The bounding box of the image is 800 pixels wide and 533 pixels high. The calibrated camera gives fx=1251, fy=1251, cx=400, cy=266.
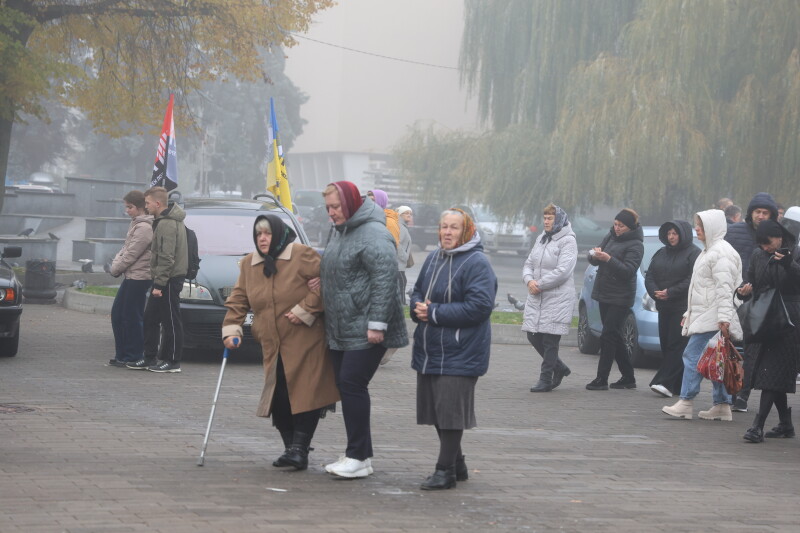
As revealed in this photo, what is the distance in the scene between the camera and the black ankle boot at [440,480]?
23.0 ft

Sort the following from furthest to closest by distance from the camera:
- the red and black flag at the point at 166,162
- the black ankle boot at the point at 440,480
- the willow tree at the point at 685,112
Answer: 1. the willow tree at the point at 685,112
2. the red and black flag at the point at 166,162
3. the black ankle boot at the point at 440,480

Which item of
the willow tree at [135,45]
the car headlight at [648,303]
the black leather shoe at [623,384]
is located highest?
the willow tree at [135,45]

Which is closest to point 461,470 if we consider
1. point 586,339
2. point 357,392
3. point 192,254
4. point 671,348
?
point 357,392

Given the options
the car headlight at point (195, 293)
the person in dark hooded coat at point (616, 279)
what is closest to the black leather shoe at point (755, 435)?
the person in dark hooded coat at point (616, 279)

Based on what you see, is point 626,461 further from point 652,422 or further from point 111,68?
point 111,68

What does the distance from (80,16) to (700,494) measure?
17.5 meters

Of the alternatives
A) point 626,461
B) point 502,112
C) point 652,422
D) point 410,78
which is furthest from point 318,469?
point 410,78

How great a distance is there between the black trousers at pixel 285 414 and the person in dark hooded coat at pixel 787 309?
374 cm

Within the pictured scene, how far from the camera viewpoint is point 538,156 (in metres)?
35.4

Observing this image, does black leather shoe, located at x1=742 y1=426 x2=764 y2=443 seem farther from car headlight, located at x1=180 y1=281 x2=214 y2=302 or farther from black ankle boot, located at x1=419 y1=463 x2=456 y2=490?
car headlight, located at x1=180 y1=281 x2=214 y2=302

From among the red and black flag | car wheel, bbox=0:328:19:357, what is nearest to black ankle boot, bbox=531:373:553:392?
car wheel, bbox=0:328:19:357

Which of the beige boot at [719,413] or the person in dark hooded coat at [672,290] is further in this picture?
the person in dark hooded coat at [672,290]

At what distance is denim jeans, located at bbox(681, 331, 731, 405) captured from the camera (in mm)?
10500

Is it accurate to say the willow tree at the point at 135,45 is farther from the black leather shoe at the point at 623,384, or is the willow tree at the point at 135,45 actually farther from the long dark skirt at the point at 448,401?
the long dark skirt at the point at 448,401
